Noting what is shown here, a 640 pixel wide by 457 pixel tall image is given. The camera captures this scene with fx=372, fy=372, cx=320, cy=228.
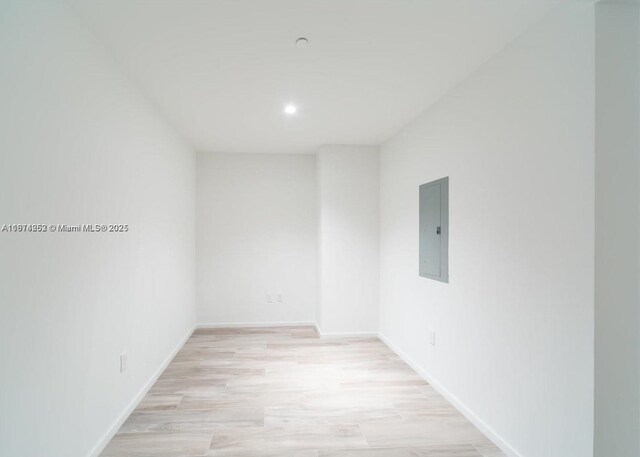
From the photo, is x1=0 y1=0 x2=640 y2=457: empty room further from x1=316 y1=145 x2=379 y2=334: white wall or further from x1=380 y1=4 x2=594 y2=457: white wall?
x1=316 y1=145 x2=379 y2=334: white wall

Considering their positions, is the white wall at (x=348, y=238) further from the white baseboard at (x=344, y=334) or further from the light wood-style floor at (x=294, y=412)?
the light wood-style floor at (x=294, y=412)

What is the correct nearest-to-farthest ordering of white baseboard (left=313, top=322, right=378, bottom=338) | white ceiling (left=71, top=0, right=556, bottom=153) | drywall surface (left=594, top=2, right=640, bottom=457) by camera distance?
1. drywall surface (left=594, top=2, right=640, bottom=457)
2. white ceiling (left=71, top=0, right=556, bottom=153)
3. white baseboard (left=313, top=322, right=378, bottom=338)

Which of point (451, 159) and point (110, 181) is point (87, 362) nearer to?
point (110, 181)

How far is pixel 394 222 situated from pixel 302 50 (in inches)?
97.2

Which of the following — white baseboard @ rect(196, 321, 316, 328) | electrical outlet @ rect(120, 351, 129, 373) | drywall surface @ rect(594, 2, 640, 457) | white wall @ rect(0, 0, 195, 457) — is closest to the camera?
white wall @ rect(0, 0, 195, 457)

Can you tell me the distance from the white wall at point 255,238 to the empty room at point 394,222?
1.06m

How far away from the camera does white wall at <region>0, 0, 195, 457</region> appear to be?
4.88 feet

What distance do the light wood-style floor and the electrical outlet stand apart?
38cm

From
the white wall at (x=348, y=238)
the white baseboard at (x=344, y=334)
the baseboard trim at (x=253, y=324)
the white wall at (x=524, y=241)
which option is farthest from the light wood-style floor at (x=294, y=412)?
the baseboard trim at (x=253, y=324)

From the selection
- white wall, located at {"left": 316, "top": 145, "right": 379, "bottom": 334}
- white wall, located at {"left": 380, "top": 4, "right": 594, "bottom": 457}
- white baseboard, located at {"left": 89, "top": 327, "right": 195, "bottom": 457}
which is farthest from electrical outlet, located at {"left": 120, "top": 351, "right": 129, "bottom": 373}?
white wall, located at {"left": 316, "top": 145, "right": 379, "bottom": 334}

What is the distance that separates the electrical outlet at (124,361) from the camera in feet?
8.48

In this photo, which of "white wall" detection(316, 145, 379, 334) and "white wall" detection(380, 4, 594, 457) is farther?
"white wall" detection(316, 145, 379, 334)

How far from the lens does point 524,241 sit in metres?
2.13

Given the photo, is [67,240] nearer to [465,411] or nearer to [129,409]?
[129,409]
